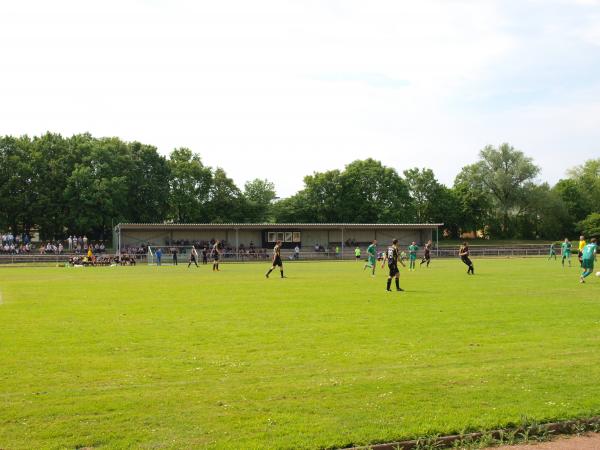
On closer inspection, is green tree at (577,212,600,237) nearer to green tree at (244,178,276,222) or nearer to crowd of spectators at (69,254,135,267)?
green tree at (244,178,276,222)

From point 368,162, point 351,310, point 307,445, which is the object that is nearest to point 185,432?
point 307,445

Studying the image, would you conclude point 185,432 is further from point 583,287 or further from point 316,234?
point 316,234

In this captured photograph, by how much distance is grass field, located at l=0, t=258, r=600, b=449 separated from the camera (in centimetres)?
669

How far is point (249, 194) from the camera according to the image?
10306 centimetres

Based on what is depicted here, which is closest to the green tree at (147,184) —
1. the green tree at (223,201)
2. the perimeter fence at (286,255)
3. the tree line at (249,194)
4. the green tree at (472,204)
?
the tree line at (249,194)

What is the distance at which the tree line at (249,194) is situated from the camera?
6869 cm

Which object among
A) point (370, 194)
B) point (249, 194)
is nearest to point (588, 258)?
point (370, 194)

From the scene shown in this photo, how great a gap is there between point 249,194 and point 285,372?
311ft

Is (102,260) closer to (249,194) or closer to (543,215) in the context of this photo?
(249,194)

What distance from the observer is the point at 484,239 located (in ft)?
303

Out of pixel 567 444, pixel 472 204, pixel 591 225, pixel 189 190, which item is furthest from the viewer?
pixel 472 204

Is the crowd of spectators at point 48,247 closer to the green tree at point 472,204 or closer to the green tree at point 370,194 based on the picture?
the green tree at point 370,194

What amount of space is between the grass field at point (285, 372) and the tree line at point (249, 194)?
183ft

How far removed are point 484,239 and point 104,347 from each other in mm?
86656
